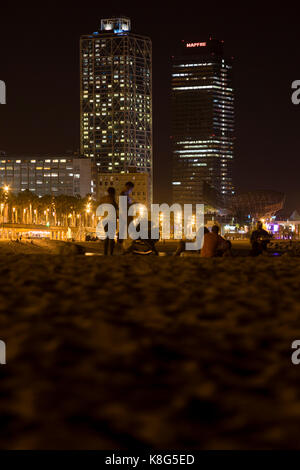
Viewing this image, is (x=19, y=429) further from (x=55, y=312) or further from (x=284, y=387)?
(x=284, y=387)

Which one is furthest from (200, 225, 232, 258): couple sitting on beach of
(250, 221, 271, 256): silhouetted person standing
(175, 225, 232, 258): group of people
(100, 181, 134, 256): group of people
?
(250, 221, 271, 256): silhouetted person standing

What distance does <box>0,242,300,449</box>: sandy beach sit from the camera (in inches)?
49.7

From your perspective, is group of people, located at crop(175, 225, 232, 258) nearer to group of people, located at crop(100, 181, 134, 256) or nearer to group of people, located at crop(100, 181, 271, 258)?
group of people, located at crop(100, 181, 271, 258)

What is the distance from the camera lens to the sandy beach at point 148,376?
1262 millimetres

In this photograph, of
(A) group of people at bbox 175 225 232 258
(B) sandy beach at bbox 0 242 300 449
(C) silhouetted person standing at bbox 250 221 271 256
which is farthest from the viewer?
(C) silhouetted person standing at bbox 250 221 271 256

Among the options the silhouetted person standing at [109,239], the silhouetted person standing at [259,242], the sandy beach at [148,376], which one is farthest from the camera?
the silhouetted person standing at [259,242]

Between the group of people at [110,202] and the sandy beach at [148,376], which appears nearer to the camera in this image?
the sandy beach at [148,376]

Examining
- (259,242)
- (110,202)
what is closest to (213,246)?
(110,202)

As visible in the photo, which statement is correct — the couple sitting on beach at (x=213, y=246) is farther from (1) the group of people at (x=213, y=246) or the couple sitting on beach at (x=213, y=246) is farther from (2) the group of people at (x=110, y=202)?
(2) the group of people at (x=110, y=202)

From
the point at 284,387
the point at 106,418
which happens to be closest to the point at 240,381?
the point at 284,387

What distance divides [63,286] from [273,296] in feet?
3.12

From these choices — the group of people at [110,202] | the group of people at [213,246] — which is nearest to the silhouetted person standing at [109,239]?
the group of people at [110,202]

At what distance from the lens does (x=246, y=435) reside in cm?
126

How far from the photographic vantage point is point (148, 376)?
54.4 inches
